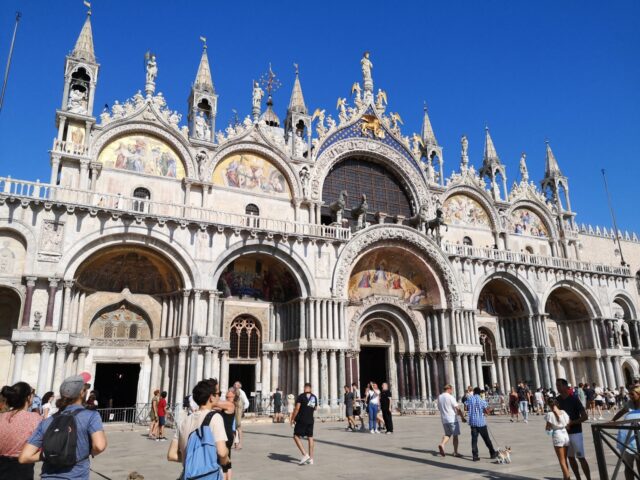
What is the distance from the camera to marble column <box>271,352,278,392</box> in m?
24.1

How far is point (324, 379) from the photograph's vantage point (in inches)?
910

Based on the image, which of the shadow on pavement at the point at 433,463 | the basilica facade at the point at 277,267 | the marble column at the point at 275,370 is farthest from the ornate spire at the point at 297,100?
the shadow on pavement at the point at 433,463

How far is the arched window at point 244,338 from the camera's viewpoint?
24.1 meters

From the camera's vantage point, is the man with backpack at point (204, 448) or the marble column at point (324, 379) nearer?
the man with backpack at point (204, 448)

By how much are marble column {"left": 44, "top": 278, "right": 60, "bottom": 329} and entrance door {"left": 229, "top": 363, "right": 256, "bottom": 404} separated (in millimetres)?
8406

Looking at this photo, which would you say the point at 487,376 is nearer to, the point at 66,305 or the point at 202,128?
the point at 202,128

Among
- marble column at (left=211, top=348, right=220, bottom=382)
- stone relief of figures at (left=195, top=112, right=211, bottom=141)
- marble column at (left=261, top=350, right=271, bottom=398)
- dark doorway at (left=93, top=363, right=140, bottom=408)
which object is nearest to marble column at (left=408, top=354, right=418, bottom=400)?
marble column at (left=261, top=350, right=271, bottom=398)

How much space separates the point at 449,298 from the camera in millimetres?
27750

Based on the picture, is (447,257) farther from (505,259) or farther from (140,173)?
(140,173)

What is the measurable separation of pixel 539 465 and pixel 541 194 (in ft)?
99.8

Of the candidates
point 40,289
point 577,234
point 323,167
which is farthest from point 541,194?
point 40,289

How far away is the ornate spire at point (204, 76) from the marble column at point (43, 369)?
14.9m

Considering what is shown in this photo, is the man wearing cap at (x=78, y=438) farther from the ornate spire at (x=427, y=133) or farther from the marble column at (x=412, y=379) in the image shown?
the ornate spire at (x=427, y=133)

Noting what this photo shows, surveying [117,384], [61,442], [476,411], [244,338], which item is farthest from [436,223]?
[61,442]
